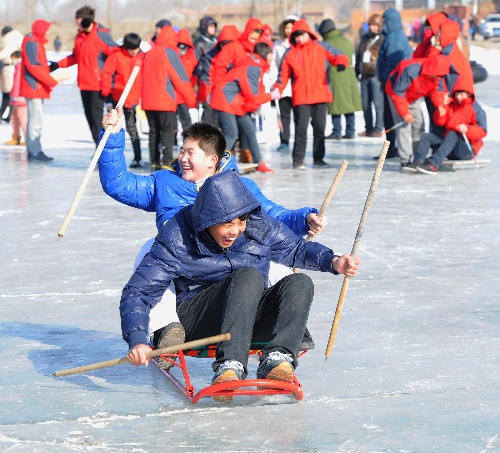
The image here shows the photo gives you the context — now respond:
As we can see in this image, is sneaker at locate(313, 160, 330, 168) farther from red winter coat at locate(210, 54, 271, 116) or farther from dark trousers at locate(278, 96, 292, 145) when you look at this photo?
dark trousers at locate(278, 96, 292, 145)

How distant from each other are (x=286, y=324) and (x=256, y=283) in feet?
0.59

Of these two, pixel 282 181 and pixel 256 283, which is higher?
pixel 256 283

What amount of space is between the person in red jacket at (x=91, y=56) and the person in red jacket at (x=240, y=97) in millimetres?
1561

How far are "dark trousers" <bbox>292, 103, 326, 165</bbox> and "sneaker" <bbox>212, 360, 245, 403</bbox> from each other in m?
8.54

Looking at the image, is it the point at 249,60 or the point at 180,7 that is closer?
the point at 249,60

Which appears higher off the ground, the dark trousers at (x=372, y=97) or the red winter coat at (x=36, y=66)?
the red winter coat at (x=36, y=66)

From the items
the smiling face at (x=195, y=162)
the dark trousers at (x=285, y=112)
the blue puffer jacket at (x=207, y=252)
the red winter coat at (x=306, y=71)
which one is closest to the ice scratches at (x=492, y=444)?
the blue puffer jacket at (x=207, y=252)

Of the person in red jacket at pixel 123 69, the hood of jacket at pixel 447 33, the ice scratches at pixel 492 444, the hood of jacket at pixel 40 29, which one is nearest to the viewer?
the ice scratches at pixel 492 444

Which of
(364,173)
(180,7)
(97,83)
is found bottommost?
(180,7)

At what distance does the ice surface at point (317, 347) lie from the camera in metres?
3.85

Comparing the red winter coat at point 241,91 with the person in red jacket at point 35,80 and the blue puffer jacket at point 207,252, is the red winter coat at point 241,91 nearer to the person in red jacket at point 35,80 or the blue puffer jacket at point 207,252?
the person in red jacket at point 35,80

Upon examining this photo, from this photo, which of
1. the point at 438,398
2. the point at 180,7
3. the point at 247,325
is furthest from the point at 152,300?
the point at 180,7

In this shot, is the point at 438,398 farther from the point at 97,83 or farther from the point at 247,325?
the point at 97,83

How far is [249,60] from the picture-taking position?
11930mm
